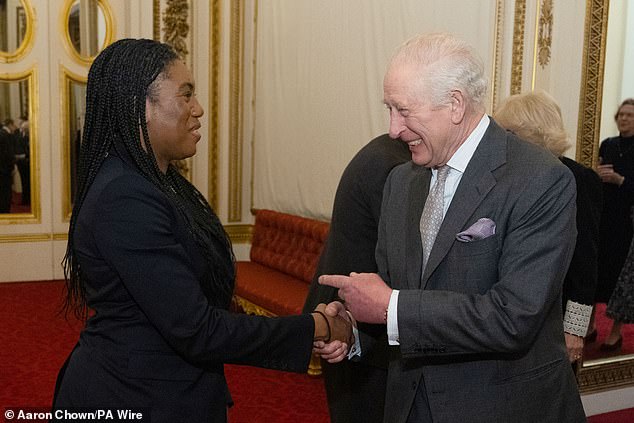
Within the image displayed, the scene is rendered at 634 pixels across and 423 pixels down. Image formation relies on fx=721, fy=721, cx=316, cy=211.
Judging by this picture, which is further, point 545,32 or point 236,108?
point 236,108

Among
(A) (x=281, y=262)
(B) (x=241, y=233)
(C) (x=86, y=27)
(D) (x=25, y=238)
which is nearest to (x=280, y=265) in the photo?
(A) (x=281, y=262)

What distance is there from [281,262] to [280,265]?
3cm

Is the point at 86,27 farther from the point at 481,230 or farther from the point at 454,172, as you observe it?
the point at 481,230

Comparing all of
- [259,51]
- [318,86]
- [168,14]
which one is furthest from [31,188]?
[318,86]

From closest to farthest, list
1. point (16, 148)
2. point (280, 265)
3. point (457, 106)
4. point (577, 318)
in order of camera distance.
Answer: point (457, 106) → point (577, 318) → point (280, 265) → point (16, 148)

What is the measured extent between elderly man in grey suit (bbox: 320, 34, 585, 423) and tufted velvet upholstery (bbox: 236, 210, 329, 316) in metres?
3.35

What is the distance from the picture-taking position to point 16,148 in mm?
7730

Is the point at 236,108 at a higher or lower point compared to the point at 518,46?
lower

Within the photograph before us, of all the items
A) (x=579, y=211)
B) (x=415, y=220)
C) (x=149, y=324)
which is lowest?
(x=149, y=324)

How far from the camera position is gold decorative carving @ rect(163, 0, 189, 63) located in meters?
7.59

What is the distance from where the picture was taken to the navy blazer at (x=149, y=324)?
1.79 metres

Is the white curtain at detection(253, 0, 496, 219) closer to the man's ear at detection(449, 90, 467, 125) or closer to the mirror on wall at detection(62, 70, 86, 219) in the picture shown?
the mirror on wall at detection(62, 70, 86, 219)

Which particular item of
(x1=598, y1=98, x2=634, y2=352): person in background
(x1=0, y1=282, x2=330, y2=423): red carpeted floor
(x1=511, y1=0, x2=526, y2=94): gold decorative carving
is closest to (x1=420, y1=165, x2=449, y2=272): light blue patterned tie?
(x1=598, y1=98, x2=634, y2=352): person in background

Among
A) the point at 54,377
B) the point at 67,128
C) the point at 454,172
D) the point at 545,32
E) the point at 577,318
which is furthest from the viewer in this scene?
the point at 67,128
